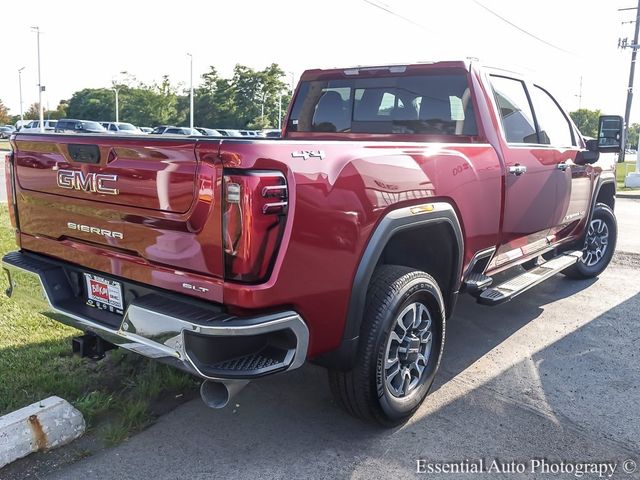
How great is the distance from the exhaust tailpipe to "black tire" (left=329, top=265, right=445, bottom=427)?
2.13ft

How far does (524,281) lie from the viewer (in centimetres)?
448

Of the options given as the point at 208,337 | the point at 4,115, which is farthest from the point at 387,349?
the point at 4,115

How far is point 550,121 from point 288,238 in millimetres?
3526

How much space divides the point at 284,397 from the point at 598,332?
280 cm

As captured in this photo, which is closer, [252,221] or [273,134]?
[252,221]

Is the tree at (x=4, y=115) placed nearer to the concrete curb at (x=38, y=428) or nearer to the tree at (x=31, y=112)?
the tree at (x=31, y=112)

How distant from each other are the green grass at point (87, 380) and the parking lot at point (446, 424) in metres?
0.20

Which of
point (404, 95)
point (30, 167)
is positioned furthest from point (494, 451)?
point (30, 167)

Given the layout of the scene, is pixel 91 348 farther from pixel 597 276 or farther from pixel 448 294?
pixel 597 276

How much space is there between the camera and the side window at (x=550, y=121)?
15.9 feet

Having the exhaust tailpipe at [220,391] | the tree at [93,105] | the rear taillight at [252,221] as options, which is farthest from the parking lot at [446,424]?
the tree at [93,105]

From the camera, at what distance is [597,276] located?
666 cm

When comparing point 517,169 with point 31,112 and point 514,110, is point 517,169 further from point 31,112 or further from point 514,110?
point 31,112

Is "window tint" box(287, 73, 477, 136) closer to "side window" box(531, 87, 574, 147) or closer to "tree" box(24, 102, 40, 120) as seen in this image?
"side window" box(531, 87, 574, 147)
